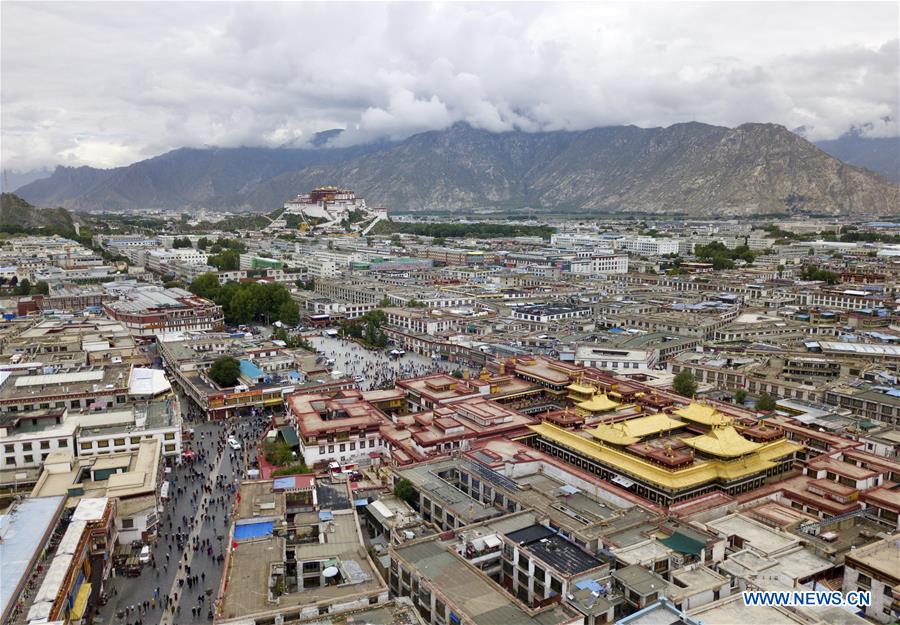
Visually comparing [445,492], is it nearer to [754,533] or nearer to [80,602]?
[754,533]

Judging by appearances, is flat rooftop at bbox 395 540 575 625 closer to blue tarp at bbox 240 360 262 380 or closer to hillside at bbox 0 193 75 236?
blue tarp at bbox 240 360 262 380

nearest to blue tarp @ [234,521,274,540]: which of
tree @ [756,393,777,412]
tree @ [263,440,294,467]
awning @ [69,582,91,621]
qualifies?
awning @ [69,582,91,621]

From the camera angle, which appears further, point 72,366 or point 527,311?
point 527,311

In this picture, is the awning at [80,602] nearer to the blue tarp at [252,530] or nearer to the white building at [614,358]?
the blue tarp at [252,530]

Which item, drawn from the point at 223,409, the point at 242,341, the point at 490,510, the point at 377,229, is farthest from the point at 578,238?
the point at 490,510

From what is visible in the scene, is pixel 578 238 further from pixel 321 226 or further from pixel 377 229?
pixel 321 226

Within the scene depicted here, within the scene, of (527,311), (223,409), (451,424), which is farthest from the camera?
(527,311)
